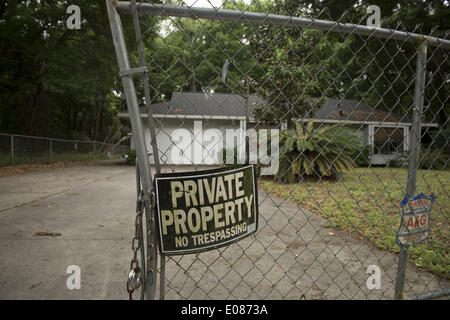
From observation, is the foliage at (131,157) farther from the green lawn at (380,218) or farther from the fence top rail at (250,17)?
the fence top rail at (250,17)

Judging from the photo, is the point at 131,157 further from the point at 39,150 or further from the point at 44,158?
the point at 39,150

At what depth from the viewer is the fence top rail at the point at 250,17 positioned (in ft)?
3.76

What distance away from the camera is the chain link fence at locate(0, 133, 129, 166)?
1027cm

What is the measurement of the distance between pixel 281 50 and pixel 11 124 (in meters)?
22.5

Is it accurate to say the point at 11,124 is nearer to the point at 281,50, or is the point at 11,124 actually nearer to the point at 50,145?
the point at 50,145

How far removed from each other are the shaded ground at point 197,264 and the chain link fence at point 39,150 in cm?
831

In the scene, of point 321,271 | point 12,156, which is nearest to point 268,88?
point 321,271

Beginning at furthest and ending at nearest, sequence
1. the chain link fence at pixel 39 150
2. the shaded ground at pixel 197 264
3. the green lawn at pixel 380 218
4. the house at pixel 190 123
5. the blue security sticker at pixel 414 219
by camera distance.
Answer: the chain link fence at pixel 39 150, the green lawn at pixel 380 218, the shaded ground at pixel 197 264, the blue security sticker at pixel 414 219, the house at pixel 190 123

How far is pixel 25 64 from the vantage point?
14.5 m

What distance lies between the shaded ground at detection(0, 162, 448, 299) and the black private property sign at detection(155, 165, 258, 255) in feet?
0.90

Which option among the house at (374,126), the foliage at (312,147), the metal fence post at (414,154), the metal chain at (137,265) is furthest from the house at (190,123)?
the house at (374,126)

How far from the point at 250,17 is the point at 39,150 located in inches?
549

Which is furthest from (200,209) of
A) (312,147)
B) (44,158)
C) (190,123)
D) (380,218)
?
(44,158)

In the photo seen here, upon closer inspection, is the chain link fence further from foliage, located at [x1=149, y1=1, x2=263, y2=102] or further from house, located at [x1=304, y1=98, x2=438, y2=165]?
house, located at [x1=304, y1=98, x2=438, y2=165]
